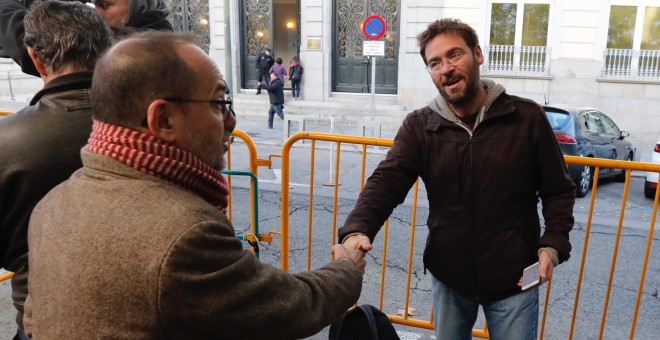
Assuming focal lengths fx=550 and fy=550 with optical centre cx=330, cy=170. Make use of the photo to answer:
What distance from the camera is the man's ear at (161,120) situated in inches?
51.1

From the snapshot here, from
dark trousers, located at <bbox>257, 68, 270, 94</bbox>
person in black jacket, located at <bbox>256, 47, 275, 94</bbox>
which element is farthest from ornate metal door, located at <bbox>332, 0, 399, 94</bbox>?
dark trousers, located at <bbox>257, 68, 270, 94</bbox>

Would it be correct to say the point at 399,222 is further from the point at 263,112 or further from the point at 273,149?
the point at 263,112

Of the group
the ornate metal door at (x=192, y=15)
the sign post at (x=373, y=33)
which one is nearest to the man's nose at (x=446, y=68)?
the sign post at (x=373, y=33)

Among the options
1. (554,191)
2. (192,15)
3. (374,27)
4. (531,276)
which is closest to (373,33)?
(374,27)

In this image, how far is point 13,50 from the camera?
7.63 ft

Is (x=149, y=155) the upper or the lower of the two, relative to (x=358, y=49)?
lower

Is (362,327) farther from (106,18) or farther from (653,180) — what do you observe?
(653,180)

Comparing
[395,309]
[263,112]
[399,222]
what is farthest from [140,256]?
[263,112]

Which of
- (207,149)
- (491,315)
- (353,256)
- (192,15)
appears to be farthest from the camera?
(192,15)

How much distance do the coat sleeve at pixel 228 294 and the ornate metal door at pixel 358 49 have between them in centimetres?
1700

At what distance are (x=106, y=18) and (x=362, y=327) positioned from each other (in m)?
1.81

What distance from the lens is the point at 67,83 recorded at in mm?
1908

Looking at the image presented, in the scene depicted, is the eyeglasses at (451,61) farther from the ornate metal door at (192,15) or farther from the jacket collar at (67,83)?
the ornate metal door at (192,15)

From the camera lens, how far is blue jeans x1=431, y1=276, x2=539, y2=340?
241cm
